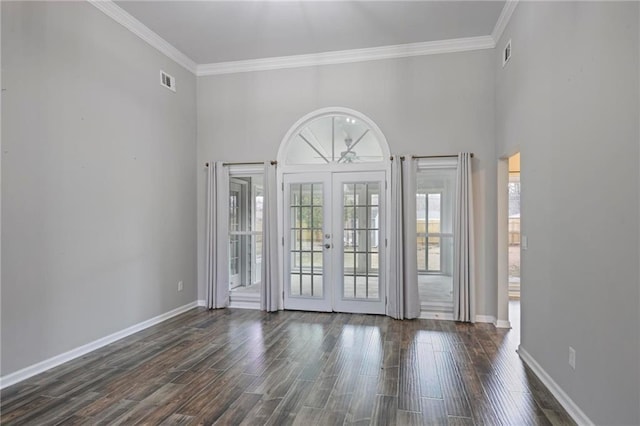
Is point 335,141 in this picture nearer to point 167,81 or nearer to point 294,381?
point 167,81

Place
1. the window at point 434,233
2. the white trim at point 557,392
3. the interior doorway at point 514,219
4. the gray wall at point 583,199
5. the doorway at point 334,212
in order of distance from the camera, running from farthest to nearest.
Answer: the interior doorway at point 514,219, the doorway at point 334,212, the window at point 434,233, the white trim at point 557,392, the gray wall at point 583,199

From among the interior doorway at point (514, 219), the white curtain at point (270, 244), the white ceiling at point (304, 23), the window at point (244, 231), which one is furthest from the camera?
the interior doorway at point (514, 219)

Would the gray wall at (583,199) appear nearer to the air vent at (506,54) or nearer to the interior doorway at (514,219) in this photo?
the air vent at (506,54)

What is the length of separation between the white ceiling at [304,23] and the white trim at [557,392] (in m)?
→ 3.66

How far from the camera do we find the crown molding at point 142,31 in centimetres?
379

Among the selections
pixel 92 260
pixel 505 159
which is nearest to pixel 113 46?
pixel 92 260

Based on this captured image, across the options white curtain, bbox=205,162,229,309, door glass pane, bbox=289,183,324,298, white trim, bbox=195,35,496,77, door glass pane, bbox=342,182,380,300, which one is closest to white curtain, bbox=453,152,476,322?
door glass pane, bbox=342,182,380,300

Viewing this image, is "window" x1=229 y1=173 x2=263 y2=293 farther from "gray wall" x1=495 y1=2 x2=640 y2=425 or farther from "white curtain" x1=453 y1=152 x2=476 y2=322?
"gray wall" x1=495 y1=2 x2=640 y2=425

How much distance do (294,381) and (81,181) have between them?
2844 mm

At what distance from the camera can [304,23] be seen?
4.23m

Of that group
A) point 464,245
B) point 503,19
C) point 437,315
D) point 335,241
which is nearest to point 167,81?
point 335,241

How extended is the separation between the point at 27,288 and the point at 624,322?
4.26m

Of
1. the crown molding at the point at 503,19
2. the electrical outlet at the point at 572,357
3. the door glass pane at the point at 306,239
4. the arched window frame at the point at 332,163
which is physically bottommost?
the electrical outlet at the point at 572,357

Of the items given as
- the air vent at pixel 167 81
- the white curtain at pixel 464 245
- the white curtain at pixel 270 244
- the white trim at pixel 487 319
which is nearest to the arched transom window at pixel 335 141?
the white curtain at pixel 270 244
